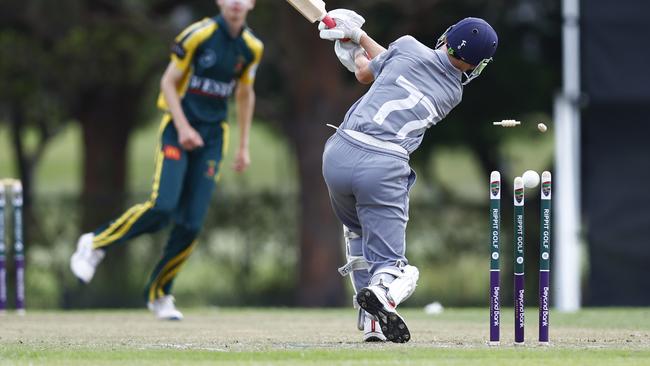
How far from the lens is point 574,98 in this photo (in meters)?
14.4

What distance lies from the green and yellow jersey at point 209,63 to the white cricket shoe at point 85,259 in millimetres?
1115

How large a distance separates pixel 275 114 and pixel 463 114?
3032 mm

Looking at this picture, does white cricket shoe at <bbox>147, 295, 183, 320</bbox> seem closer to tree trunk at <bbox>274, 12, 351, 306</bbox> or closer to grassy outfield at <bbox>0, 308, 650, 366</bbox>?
grassy outfield at <bbox>0, 308, 650, 366</bbox>

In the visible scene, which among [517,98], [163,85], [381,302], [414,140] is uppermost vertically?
[517,98]

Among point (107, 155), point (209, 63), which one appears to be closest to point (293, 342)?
point (209, 63)

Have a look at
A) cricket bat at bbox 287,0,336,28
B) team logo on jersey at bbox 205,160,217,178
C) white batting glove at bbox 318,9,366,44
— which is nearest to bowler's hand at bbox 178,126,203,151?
team logo on jersey at bbox 205,160,217,178

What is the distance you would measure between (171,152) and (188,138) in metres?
0.22

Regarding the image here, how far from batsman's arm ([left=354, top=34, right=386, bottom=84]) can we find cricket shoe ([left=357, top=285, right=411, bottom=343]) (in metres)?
1.28

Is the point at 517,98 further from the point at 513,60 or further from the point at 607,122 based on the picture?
the point at 607,122

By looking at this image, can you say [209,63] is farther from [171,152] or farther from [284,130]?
[284,130]

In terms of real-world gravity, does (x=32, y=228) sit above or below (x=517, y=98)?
below

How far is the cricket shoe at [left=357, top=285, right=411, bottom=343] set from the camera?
22.2 feet

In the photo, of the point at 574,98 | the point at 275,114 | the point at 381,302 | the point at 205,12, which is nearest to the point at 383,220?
the point at 381,302

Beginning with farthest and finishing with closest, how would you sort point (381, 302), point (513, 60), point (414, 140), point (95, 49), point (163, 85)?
point (513, 60), point (95, 49), point (163, 85), point (414, 140), point (381, 302)
